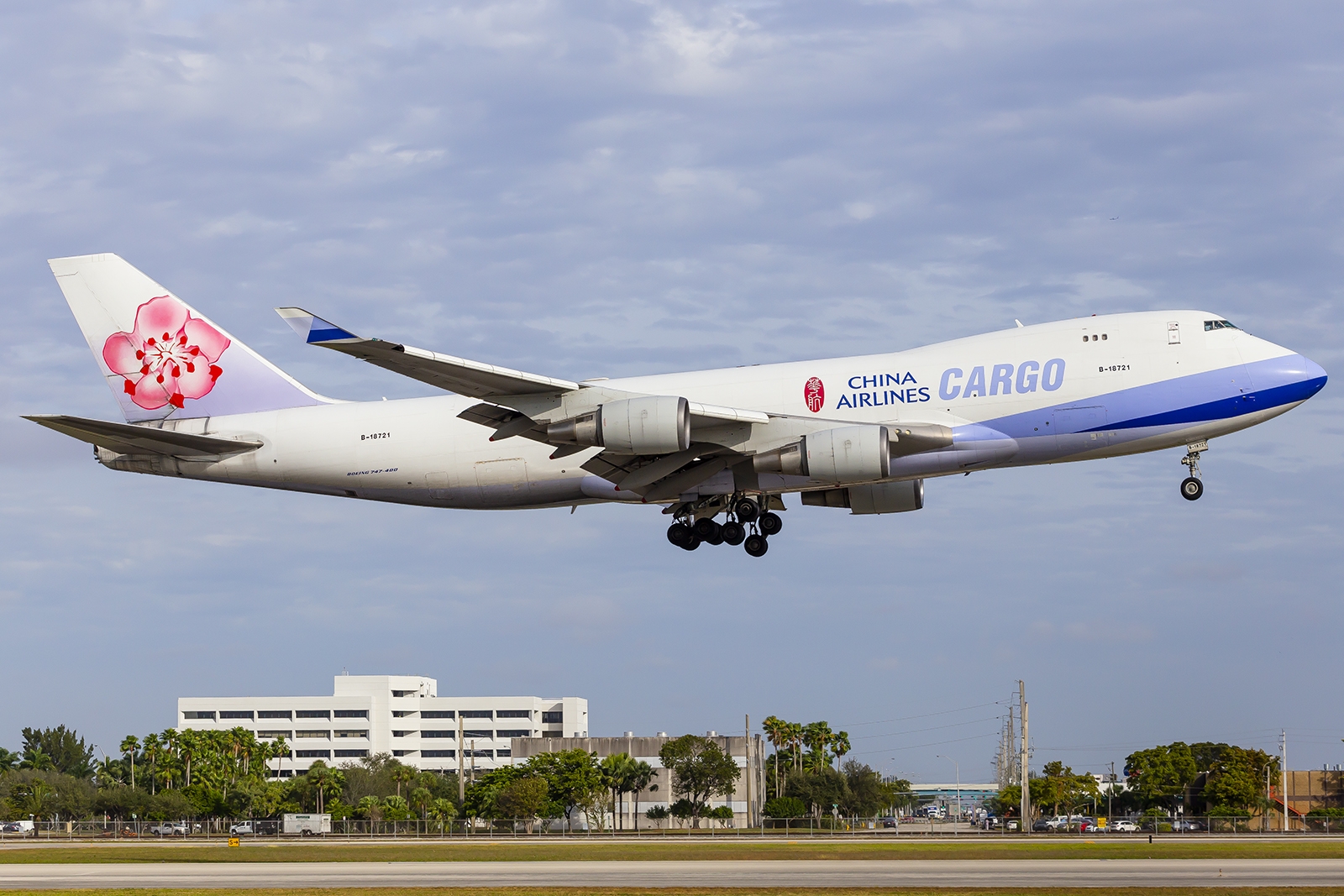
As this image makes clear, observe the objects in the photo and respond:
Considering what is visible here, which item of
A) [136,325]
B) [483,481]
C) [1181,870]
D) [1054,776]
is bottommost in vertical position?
[1054,776]

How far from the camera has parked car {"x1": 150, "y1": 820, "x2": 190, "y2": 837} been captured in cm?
8919

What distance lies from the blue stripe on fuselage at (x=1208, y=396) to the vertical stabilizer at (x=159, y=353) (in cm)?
2425

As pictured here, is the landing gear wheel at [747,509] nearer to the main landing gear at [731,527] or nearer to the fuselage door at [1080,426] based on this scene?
the main landing gear at [731,527]

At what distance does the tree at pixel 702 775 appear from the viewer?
108188 millimetres

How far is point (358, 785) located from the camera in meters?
129

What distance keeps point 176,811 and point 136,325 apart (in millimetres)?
71737

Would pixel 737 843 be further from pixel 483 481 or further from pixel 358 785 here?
pixel 358 785

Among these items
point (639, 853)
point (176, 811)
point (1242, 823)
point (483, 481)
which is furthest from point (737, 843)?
point (176, 811)

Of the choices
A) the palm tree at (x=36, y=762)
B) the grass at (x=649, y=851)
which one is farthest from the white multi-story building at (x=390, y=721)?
the grass at (x=649, y=851)

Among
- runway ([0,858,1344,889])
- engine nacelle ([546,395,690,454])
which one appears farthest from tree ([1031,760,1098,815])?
engine nacelle ([546,395,690,454])

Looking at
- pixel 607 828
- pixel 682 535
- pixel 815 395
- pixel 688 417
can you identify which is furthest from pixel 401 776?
pixel 688 417

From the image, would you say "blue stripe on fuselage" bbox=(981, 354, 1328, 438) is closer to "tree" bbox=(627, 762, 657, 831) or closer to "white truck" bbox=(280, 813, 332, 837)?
"white truck" bbox=(280, 813, 332, 837)

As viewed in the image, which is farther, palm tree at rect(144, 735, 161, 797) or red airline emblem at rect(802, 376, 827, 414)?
palm tree at rect(144, 735, 161, 797)

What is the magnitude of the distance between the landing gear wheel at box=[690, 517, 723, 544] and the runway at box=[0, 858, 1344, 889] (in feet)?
33.0
